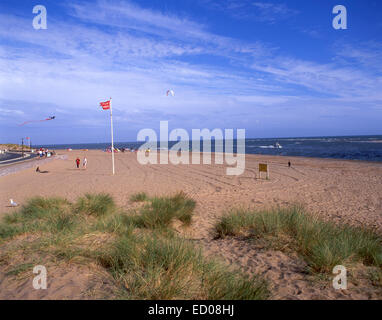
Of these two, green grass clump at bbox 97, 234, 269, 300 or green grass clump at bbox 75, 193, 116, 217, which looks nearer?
green grass clump at bbox 97, 234, 269, 300

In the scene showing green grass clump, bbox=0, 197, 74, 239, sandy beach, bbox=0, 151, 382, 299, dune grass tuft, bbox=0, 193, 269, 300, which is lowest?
sandy beach, bbox=0, 151, 382, 299

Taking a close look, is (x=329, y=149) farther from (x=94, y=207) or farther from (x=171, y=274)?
(x=171, y=274)

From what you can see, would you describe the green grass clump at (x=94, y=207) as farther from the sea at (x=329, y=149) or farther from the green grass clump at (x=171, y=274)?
the sea at (x=329, y=149)

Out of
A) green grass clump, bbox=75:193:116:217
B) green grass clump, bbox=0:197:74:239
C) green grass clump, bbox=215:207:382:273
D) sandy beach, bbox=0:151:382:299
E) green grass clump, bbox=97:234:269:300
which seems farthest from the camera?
green grass clump, bbox=75:193:116:217

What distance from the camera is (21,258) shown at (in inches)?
151

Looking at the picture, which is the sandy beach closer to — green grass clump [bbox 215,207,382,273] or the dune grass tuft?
green grass clump [bbox 215,207,382,273]

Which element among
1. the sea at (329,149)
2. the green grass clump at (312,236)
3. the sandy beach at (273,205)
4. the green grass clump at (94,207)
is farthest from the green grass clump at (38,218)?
the sea at (329,149)

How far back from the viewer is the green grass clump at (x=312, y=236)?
3.68 metres

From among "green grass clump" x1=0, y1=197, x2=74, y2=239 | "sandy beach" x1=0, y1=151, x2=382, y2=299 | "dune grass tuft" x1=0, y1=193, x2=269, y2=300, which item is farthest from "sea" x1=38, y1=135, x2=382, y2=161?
"dune grass tuft" x1=0, y1=193, x2=269, y2=300

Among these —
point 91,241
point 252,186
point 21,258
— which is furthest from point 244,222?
point 252,186

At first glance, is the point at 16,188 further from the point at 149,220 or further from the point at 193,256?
the point at 193,256

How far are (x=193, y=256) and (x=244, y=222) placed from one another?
2.39 m

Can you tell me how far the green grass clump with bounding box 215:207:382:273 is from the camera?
3.68 meters

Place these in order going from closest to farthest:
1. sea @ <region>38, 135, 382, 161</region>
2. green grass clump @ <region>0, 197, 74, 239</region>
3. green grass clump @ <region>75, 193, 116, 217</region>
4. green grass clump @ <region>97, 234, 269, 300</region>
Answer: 1. green grass clump @ <region>97, 234, 269, 300</region>
2. green grass clump @ <region>0, 197, 74, 239</region>
3. green grass clump @ <region>75, 193, 116, 217</region>
4. sea @ <region>38, 135, 382, 161</region>
